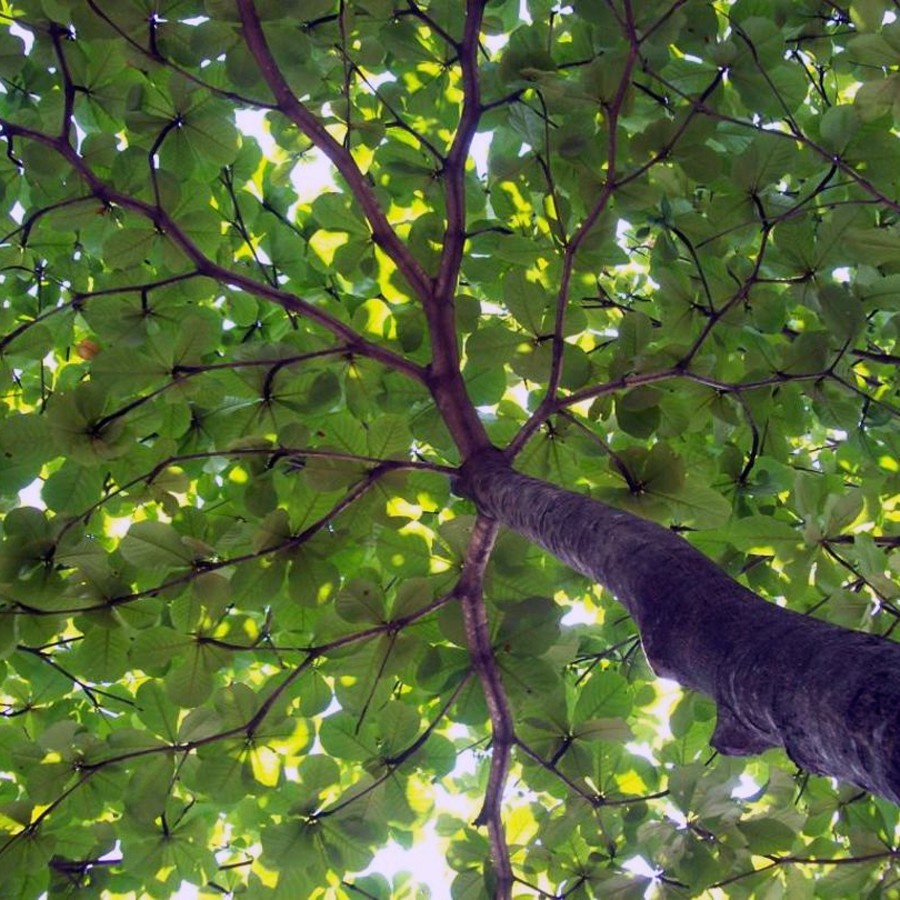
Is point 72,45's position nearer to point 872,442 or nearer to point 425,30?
point 425,30

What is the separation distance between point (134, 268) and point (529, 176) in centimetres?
115

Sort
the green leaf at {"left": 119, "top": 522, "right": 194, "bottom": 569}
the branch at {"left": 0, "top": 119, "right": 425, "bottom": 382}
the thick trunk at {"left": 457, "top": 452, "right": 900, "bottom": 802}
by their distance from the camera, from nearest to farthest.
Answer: the thick trunk at {"left": 457, "top": 452, "right": 900, "bottom": 802} < the green leaf at {"left": 119, "top": 522, "right": 194, "bottom": 569} < the branch at {"left": 0, "top": 119, "right": 425, "bottom": 382}

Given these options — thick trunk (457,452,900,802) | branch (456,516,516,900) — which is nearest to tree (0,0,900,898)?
branch (456,516,516,900)

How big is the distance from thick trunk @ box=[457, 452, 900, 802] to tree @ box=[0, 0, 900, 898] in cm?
18

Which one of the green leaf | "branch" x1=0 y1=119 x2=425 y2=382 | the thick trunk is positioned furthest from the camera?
"branch" x1=0 y1=119 x2=425 y2=382

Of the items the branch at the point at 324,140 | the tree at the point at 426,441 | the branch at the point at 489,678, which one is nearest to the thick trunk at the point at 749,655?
the tree at the point at 426,441

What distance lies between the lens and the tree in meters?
2.07

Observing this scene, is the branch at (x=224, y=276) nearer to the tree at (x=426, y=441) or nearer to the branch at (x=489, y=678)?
the tree at (x=426, y=441)

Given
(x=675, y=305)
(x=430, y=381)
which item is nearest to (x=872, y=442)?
(x=675, y=305)

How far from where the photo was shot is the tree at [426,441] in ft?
6.80

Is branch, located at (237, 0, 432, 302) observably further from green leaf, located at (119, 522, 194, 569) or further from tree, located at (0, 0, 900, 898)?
green leaf, located at (119, 522, 194, 569)

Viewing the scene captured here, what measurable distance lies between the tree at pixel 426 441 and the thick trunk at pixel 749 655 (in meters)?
0.18

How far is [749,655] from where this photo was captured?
3.35ft

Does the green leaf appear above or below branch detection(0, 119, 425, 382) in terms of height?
below
